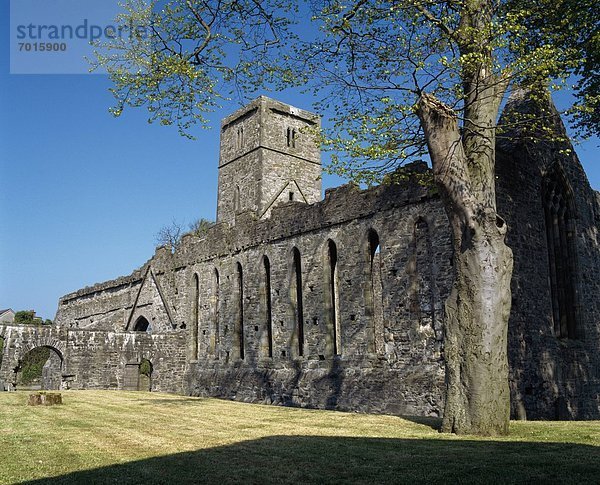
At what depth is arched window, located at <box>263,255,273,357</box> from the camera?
20.2 metres

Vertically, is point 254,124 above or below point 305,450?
above

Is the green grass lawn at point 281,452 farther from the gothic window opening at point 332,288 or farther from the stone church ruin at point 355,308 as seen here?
the gothic window opening at point 332,288

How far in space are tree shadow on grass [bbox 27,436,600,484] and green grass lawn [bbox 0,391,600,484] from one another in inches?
0.4

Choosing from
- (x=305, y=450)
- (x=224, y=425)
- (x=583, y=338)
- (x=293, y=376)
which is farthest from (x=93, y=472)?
(x=583, y=338)

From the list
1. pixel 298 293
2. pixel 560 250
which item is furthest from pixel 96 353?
pixel 560 250

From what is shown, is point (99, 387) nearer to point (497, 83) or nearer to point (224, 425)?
point (224, 425)

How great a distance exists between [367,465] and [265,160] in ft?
104

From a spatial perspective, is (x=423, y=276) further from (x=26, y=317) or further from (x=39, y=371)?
(x=26, y=317)

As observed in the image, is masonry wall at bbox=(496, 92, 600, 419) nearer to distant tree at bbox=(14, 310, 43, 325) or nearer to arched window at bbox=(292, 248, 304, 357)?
arched window at bbox=(292, 248, 304, 357)

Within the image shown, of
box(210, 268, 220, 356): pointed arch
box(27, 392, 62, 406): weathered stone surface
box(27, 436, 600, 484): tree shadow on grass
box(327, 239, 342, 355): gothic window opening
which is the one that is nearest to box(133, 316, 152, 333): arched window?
box(210, 268, 220, 356): pointed arch

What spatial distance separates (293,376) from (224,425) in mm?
7540

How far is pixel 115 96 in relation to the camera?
40.8 ft

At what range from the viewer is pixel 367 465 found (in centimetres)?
659

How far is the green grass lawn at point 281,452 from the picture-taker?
5.99m
